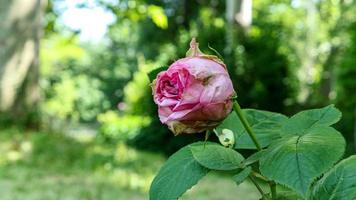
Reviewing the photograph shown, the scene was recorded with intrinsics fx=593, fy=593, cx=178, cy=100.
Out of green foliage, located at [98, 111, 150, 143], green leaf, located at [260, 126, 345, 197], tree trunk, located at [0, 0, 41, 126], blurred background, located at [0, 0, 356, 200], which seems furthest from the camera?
green foliage, located at [98, 111, 150, 143]

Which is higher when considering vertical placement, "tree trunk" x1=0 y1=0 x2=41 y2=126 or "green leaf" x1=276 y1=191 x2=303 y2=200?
"green leaf" x1=276 y1=191 x2=303 y2=200

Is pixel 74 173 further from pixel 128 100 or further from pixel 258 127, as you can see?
pixel 128 100

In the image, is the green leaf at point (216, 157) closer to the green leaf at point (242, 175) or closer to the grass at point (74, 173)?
the green leaf at point (242, 175)

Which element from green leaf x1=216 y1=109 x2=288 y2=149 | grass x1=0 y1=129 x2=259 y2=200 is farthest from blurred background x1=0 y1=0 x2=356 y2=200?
green leaf x1=216 y1=109 x2=288 y2=149

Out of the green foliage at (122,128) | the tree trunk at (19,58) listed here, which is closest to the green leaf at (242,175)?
the tree trunk at (19,58)

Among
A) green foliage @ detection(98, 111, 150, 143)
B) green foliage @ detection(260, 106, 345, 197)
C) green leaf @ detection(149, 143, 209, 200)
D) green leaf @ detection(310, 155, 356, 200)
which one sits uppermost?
green foliage @ detection(260, 106, 345, 197)

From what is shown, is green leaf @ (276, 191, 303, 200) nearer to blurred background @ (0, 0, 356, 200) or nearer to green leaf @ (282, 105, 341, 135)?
green leaf @ (282, 105, 341, 135)

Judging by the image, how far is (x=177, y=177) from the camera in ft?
1.86

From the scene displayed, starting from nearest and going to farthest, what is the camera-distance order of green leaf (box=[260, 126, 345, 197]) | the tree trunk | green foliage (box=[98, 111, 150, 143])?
green leaf (box=[260, 126, 345, 197])
the tree trunk
green foliage (box=[98, 111, 150, 143])

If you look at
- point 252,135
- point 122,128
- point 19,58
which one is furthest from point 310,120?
point 122,128

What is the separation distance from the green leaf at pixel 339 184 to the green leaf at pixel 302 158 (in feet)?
0.14

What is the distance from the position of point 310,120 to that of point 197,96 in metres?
0.14

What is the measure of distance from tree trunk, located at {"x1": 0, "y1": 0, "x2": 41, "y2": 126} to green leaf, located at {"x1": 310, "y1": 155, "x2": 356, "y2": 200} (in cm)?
498

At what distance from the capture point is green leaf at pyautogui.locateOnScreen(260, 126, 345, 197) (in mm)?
488
